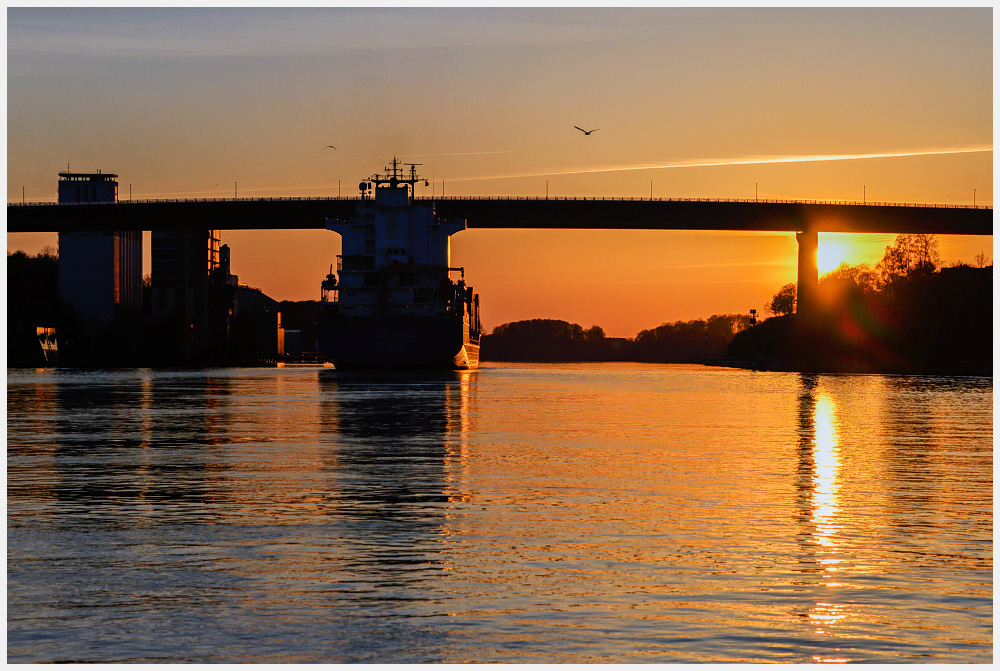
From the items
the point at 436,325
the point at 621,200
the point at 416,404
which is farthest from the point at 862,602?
the point at 621,200

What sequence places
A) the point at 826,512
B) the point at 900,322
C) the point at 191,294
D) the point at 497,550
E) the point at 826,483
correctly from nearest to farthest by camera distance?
1. the point at 497,550
2. the point at 826,512
3. the point at 826,483
4. the point at 900,322
5. the point at 191,294

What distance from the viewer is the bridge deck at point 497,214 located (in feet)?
504

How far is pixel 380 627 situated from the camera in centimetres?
1040

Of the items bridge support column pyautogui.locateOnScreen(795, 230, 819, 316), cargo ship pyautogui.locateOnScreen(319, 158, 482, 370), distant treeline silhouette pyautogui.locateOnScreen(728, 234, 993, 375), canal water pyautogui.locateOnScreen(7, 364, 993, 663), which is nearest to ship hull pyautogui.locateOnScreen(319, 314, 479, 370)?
cargo ship pyautogui.locateOnScreen(319, 158, 482, 370)

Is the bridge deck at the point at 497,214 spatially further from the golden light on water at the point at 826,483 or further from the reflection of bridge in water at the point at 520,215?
the golden light on water at the point at 826,483

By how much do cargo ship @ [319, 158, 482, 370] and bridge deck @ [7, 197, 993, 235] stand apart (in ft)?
127

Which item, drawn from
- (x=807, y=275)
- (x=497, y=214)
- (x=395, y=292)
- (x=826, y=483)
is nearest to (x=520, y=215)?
(x=497, y=214)

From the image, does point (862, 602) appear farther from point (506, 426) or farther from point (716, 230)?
point (716, 230)

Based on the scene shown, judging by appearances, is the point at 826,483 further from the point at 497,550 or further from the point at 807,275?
the point at 807,275

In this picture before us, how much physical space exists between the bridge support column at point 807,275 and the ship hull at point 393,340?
67221 mm

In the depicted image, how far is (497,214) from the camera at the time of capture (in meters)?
155

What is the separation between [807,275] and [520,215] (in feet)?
118

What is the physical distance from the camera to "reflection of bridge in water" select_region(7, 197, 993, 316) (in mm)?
153625

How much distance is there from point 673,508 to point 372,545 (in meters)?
5.21
